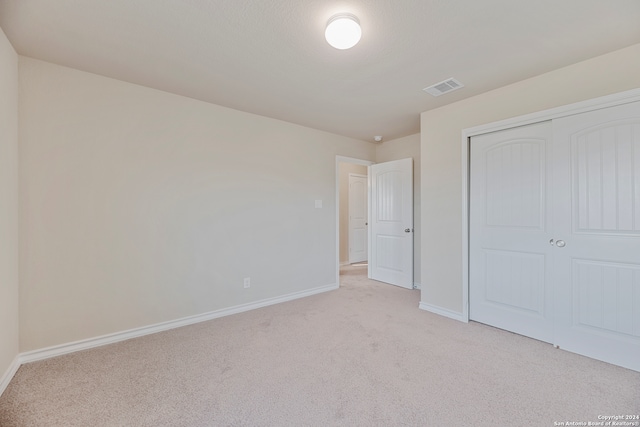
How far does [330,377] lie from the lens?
1.95 m

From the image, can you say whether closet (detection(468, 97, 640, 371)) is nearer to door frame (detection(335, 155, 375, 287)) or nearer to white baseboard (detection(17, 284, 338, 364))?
door frame (detection(335, 155, 375, 287))

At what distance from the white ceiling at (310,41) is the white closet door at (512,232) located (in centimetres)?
63

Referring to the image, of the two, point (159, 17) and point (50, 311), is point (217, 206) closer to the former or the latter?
point (50, 311)

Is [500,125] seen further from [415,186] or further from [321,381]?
[321,381]

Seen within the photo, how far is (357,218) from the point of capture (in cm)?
625

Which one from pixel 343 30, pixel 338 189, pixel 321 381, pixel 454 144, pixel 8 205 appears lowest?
pixel 321 381

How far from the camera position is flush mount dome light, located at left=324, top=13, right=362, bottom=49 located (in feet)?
5.47

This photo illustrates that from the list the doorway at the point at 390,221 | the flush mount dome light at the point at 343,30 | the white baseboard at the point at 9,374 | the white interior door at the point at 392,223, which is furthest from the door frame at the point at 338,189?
the white baseboard at the point at 9,374

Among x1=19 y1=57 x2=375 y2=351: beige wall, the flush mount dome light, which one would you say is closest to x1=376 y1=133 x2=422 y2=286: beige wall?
x1=19 y1=57 x2=375 y2=351: beige wall

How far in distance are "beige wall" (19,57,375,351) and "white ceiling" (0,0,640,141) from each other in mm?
352

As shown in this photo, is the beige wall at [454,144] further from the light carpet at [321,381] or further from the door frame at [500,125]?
the light carpet at [321,381]

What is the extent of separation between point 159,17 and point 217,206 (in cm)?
182

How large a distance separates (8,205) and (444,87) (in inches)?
147

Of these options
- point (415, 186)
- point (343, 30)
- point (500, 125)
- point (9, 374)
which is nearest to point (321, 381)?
point (9, 374)
